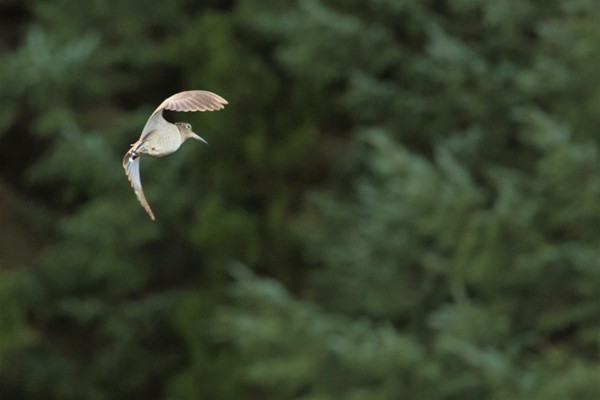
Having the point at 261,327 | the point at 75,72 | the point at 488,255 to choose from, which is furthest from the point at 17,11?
the point at 488,255

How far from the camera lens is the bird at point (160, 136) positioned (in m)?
1.22

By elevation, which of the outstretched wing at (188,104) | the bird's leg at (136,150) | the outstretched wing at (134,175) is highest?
the outstretched wing at (188,104)

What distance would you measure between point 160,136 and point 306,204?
22.2 ft

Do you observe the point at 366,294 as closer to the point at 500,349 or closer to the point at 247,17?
the point at 500,349

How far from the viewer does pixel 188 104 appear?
132cm

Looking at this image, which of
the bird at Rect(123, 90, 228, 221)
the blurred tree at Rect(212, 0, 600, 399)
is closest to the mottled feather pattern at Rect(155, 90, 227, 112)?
the bird at Rect(123, 90, 228, 221)

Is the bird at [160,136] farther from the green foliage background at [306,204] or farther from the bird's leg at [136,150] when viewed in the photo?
the green foliage background at [306,204]

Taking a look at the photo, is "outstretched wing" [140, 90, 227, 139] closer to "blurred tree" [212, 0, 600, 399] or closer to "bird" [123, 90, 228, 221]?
"bird" [123, 90, 228, 221]

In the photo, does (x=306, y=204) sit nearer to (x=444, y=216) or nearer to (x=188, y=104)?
(x=444, y=216)

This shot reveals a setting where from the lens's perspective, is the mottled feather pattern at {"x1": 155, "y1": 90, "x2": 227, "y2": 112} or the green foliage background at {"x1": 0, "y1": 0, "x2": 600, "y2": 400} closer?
the mottled feather pattern at {"x1": 155, "y1": 90, "x2": 227, "y2": 112}

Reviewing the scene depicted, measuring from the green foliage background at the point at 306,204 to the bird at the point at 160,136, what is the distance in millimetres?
5533

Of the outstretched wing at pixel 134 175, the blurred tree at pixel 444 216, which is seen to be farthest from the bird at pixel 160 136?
the blurred tree at pixel 444 216

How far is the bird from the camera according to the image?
122 cm

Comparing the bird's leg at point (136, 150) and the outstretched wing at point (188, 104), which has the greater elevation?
the outstretched wing at point (188, 104)
